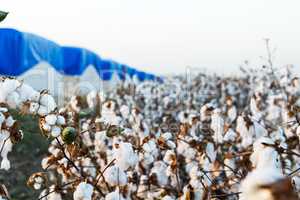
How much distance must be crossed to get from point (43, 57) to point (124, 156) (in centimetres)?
987

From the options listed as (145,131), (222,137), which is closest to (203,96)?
(145,131)

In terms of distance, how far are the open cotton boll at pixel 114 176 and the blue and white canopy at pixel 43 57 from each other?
6.69m

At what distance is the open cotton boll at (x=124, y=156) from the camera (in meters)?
1.94

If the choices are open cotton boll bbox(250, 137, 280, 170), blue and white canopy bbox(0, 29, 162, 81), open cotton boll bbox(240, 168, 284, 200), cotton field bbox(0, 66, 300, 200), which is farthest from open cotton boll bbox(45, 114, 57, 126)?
blue and white canopy bbox(0, 29, 162, 81)

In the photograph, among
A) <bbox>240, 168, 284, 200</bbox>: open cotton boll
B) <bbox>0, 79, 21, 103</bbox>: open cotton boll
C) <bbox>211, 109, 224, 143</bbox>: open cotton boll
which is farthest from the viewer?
<bbox>211, 109, 224, 143</bbox>: open cotton boll

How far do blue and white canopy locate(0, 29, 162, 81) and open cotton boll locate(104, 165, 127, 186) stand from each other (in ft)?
22.0

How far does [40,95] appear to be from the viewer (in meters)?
2.01

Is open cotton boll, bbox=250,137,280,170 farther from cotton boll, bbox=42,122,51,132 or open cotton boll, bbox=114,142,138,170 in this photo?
cotton boll, bbox=42,122,51,132

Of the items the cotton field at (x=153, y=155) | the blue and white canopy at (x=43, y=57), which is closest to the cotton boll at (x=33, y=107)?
the cotton field at (x=153, y=155)

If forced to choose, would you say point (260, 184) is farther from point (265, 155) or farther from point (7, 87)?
point (7, 87)

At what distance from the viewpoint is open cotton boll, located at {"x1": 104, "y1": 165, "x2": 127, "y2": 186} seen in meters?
2.03

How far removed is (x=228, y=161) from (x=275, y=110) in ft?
6.43

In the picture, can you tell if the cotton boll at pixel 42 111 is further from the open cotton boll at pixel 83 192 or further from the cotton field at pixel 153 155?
the open cotton boll at pixel 83 192

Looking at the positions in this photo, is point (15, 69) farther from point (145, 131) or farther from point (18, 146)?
point (145, 131)
